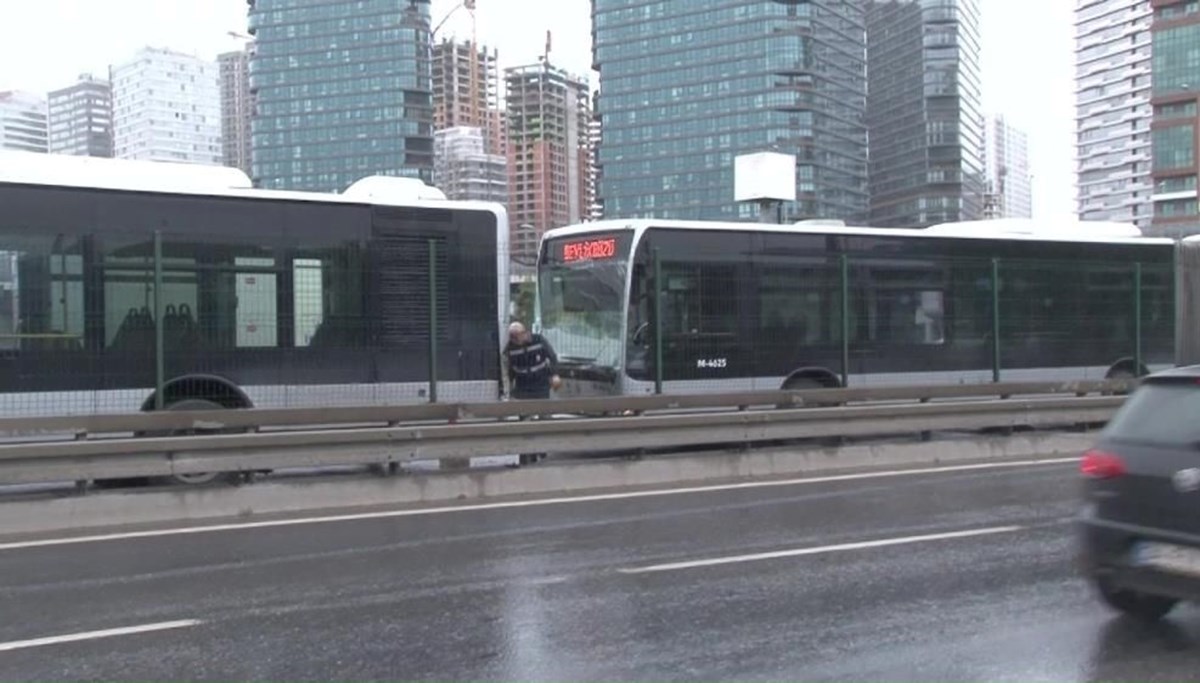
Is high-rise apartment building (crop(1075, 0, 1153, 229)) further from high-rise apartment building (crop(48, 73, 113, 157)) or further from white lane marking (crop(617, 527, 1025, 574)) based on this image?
white lane marking (crop(617, 527, 1025, 574))

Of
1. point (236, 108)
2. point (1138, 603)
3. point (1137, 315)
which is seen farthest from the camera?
point (236, 108)

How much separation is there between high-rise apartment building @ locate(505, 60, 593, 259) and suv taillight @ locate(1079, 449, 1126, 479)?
62.2 metres

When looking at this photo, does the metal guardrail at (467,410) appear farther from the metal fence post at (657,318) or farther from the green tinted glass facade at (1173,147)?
the green tinted glass facade at (1173,147)

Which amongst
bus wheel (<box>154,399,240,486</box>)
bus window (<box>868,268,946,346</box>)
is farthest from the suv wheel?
bus window (<box>868,268,946,346</box>)

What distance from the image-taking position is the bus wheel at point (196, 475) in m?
10.9

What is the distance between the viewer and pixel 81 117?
69.2m

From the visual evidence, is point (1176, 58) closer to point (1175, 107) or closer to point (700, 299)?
point (1175, 107)

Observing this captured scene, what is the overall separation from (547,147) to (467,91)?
984 cm

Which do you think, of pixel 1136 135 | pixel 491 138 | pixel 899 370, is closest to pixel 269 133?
pixel 491 138

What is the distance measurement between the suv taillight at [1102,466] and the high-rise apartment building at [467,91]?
72382 mm

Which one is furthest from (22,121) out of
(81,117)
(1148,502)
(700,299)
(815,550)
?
(1148,502)

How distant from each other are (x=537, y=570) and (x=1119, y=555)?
12.4 feet

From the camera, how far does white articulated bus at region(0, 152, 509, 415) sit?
1104cm

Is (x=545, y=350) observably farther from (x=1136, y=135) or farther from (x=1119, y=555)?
(x=1136, y=135)
